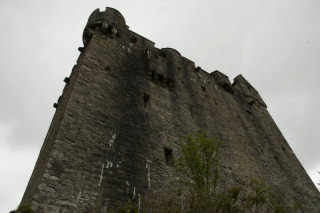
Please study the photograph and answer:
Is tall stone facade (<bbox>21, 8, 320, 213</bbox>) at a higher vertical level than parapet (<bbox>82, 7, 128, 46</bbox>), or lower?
lower

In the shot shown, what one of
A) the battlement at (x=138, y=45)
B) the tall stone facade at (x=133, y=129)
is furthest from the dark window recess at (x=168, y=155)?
the battlement at (x=138, y=45)

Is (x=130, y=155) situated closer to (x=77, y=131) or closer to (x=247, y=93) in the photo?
(x=77, y=131)

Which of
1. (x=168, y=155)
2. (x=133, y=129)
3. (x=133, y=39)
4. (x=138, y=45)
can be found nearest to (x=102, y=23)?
(x=133, y=39)

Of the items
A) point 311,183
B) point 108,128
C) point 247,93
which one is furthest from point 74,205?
point 247,93

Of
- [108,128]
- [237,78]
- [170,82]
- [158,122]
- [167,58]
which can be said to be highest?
[237,78]

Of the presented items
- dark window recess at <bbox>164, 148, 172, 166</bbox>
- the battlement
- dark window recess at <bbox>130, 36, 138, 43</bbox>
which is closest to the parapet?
the battlement

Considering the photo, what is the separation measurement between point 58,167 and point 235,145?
955cm

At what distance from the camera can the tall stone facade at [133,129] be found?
7.72 meters

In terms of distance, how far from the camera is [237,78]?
24344 millimetres

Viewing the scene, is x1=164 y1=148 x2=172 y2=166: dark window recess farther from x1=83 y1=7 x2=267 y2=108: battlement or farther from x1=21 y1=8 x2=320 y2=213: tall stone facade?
x1=83 y1=7 x2=267 y2=108: battlement

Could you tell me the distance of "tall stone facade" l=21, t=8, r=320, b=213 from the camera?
304 inches

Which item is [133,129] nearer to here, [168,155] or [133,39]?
[168,155]

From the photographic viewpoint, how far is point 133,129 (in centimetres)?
1033

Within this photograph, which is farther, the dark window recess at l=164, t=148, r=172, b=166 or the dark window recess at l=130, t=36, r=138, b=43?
the dark window recess at l=130, t=36, r=138, b=43
